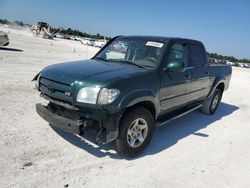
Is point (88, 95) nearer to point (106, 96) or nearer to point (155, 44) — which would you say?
point (106, 96)

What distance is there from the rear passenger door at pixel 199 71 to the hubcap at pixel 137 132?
1938mm

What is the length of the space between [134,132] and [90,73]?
1.21 m

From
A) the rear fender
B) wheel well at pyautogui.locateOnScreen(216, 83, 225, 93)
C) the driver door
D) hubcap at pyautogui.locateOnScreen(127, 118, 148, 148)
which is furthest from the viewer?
wheel well at pyautogui.locateOnScreen(216, 83, 225, 93)

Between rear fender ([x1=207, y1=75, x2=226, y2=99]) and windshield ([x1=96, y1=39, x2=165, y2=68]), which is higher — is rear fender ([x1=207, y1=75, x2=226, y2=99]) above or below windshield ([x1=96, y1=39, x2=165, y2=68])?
below

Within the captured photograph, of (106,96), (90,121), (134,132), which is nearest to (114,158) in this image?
(134,132)

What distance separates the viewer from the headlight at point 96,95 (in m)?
3.66

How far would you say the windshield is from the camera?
4793mm

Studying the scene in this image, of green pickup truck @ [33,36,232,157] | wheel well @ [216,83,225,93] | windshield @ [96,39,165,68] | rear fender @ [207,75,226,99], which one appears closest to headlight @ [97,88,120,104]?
green pickup truck @ [33,36,232,157]

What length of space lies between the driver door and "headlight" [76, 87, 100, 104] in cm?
142

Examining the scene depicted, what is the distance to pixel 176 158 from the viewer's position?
4.45m

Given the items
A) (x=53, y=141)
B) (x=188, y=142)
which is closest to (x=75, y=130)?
(x=53, y=141)

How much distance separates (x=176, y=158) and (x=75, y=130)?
1.85m

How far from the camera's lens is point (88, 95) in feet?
12.1

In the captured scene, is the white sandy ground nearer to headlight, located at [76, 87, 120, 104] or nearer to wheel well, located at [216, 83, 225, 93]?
headlight, located at [76, 87, 120, 104]
